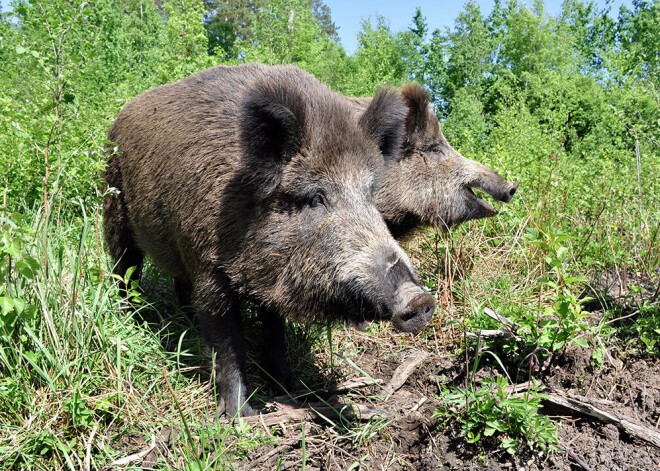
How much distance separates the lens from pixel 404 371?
386cm

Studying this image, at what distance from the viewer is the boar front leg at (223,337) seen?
354 centimetres

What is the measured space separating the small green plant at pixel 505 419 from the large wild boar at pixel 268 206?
2.10 feet

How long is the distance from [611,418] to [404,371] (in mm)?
1378

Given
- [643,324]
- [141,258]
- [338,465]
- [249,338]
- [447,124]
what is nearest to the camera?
[338,465]

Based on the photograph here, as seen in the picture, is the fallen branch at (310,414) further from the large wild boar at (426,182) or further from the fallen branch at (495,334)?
the large wild boar at (426,182)

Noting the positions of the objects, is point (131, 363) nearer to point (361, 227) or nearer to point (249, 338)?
point (249, 338)

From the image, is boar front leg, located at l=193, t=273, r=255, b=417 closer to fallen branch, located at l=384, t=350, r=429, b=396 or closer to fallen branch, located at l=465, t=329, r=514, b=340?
fallen branch, located at l=384, t=350, r=429, b=396

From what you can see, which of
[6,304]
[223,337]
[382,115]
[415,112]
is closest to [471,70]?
[415,112]

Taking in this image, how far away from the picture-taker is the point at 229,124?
3635 millimetres

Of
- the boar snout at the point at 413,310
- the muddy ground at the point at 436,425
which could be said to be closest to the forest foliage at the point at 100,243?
the muddy ground at the point at 436,425

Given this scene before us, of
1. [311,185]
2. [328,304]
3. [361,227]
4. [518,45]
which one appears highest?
[518,45]

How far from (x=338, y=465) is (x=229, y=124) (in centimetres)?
224

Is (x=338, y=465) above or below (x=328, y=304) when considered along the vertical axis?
below

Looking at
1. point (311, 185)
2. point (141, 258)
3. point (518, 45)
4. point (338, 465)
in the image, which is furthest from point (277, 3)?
point (338, 465)
